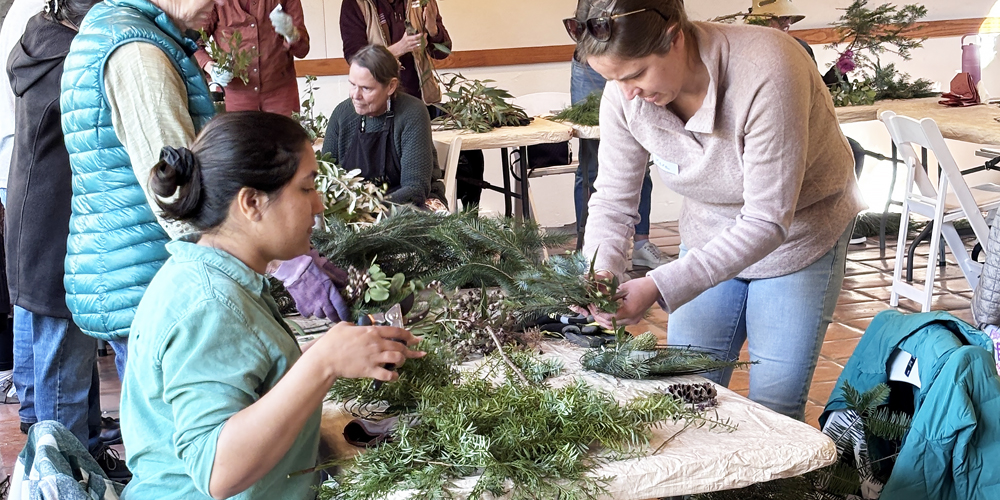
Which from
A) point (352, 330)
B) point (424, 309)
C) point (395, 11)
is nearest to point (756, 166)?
point (424, 309)

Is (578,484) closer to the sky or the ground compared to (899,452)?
closer to the sky

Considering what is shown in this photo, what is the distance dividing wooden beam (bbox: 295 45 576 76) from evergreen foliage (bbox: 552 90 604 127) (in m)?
1.81

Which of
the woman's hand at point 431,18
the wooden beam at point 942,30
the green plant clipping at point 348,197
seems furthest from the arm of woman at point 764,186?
the wooden beam at point 942,30

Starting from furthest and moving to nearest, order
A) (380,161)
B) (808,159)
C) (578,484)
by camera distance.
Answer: (380,161) → (808,159) → (578,484)

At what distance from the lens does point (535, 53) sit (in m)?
7.36

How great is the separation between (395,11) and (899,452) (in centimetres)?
412

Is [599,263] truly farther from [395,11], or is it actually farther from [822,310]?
[395,11]

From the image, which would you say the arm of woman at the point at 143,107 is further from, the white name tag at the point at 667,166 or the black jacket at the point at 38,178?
the white name tag at the point at 667,166

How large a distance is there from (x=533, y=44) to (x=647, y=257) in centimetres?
240

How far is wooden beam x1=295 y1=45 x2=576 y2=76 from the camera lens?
22.7 ft

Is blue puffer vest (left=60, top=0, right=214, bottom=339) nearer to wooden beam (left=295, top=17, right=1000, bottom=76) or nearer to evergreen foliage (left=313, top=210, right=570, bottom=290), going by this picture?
evergreen foliage (left=313, top=210, right=570, bottom=290)

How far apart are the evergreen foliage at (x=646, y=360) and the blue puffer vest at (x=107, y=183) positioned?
3.11 ft

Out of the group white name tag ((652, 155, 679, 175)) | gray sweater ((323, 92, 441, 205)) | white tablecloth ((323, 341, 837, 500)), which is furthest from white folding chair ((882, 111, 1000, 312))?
white tablecloth ((323, 341, 837, 500))

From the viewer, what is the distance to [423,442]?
1330 mm
